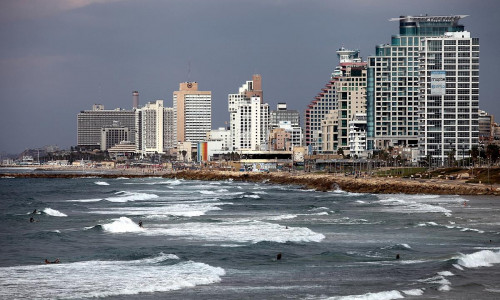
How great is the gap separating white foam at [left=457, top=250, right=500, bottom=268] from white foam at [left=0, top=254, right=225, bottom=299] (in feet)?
41.0

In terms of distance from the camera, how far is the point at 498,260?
4188 cm

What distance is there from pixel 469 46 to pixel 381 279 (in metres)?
147

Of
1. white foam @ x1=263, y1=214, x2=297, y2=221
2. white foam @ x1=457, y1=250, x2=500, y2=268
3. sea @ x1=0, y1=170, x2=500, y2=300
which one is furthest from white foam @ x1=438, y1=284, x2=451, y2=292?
white foam @ x1=263, y1=214, x2=297, y2=221

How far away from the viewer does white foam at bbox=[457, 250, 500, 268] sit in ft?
133

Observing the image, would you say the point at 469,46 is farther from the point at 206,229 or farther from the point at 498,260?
the point at 498,260

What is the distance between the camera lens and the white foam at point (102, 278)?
34.2 meters

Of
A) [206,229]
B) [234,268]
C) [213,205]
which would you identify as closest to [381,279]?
[234,268]

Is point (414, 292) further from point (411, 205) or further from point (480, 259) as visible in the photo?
point (411, 205)

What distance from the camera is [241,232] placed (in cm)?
5841

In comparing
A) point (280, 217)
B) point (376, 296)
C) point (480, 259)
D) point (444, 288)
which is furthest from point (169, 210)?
point (376, 296)

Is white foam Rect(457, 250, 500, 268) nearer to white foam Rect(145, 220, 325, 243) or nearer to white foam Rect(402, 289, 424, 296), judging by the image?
white foam Rect(402, 289, 424, 296)

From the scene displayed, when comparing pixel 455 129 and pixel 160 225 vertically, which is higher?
pixel 455 129

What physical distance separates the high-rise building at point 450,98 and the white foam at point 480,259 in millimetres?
132977

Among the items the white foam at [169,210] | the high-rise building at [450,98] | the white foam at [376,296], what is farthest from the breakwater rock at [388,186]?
the white foam at [376,296]
